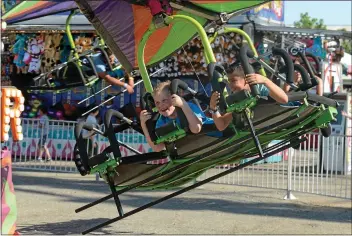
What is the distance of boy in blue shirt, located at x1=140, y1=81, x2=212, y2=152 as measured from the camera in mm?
5516

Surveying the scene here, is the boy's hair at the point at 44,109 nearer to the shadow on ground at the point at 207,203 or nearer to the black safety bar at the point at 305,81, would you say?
the shadow on ground at the point at 207,203

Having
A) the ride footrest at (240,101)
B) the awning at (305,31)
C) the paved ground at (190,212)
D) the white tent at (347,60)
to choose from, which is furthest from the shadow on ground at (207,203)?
the white tent at (347,60)

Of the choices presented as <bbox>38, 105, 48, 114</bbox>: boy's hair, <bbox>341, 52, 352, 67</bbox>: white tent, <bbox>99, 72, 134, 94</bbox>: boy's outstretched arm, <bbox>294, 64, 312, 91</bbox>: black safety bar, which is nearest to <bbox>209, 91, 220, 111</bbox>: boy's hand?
<bbox>294, 64, 312, 91</bbox>: black safety bar

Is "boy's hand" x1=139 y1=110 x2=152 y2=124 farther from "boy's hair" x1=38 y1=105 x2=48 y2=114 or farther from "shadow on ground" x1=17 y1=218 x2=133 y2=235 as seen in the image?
"boy's hair" x1=38 y1=105 x2=48 y2=114

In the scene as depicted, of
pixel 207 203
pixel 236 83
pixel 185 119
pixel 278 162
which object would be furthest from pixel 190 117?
pixel 278 162

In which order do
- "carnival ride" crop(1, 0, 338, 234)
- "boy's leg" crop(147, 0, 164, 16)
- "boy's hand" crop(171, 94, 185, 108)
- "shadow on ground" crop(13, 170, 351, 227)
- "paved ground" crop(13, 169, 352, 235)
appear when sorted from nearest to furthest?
"carnival ride" crop(1, 0, 338, 234) → "boy's hand" crop(171, 94, 185, 108) → "boy's leg" crop(147, 0, 164, 16) → "paved ground" crop(13, 169, 352, 235) → "shadow on ground" crop(13, 170, 351, 227)

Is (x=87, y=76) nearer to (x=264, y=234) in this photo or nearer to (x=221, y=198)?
(x=221, y=198)

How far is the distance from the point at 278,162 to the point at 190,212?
3.94 meters

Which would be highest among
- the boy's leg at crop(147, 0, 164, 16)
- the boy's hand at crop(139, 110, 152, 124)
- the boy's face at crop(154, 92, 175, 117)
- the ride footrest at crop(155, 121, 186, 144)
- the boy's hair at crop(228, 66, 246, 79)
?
the boy's leg at crop(147, 0, 164, 16)

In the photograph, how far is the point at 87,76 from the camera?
11109 mm

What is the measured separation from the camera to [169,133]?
5605 mm

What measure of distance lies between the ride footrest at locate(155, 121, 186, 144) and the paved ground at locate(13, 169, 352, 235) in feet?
9.29

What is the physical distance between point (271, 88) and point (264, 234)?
11.2 ft

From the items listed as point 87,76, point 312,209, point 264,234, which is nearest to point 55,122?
point 87,76
